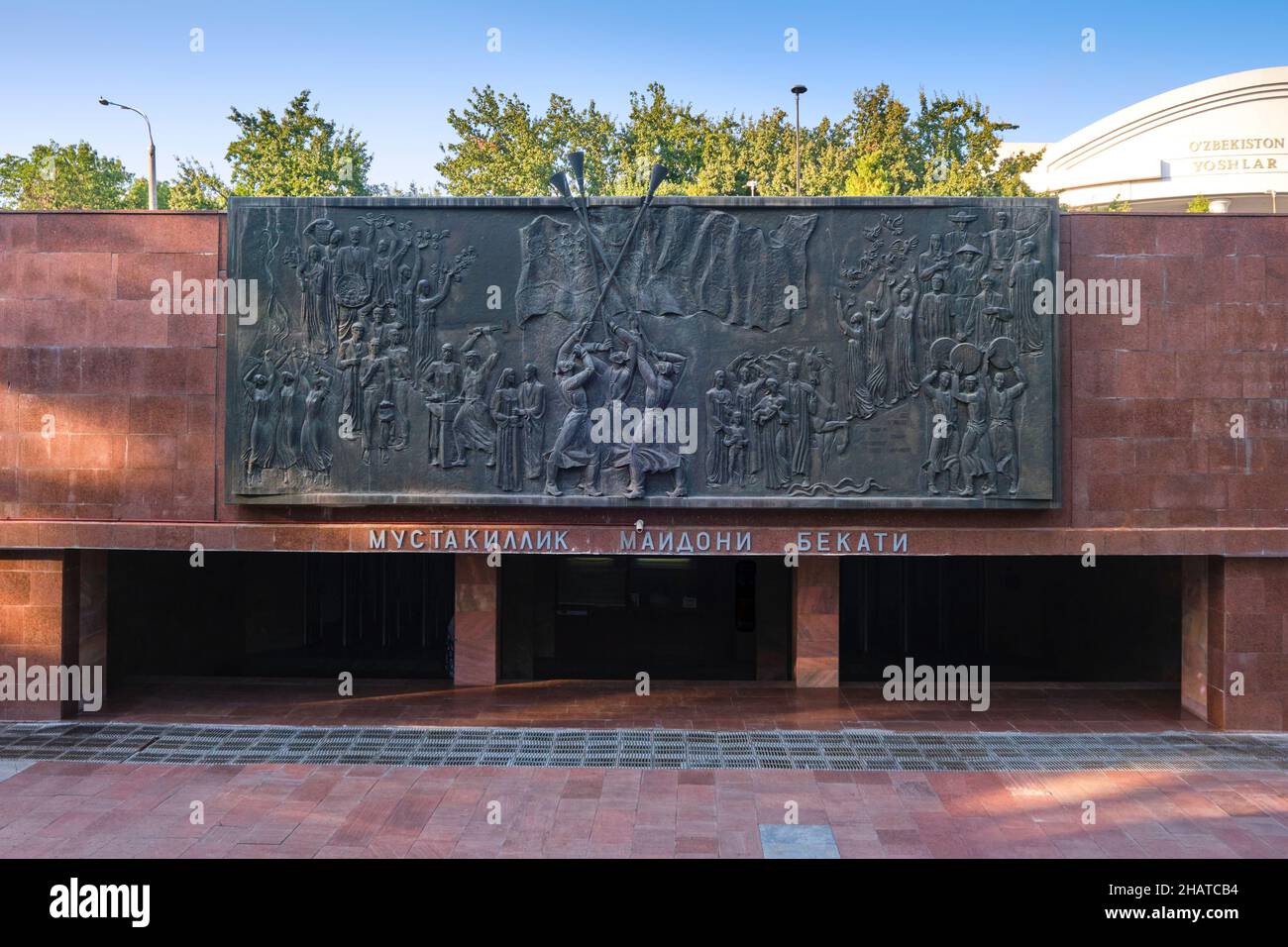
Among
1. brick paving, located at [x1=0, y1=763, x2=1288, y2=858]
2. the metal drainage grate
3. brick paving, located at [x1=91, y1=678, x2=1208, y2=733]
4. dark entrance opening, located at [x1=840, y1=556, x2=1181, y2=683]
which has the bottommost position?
brick paving, located at [x1=0, y1=763, x2=1288, y2=858]

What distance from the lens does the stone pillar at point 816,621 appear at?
15.4 metres

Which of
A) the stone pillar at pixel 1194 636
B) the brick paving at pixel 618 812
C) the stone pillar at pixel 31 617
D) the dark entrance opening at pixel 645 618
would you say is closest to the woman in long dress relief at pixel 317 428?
the stone pillar at pixel 31 617

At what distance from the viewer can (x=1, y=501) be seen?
14234 mm

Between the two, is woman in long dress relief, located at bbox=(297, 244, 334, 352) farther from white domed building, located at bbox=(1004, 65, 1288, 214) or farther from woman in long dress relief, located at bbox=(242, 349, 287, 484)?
white domed building, located at bbox=(1004, 65, 1288, 214)

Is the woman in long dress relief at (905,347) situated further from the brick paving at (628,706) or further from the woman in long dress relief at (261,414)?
the woman in long dress relief at (261,414)

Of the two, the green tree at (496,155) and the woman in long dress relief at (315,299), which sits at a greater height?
the green tree at (496,155)

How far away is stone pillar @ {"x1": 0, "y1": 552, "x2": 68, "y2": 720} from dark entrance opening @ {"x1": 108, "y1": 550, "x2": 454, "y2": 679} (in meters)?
2.12

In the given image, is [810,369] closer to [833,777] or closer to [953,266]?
[953,266]

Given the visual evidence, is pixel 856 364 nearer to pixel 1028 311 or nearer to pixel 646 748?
pixel 1028 311

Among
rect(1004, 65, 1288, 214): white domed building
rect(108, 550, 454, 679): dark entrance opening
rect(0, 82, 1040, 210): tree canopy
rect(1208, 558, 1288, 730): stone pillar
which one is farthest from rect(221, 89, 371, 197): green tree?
rect(1004, 65, 1288, 214): white domed building

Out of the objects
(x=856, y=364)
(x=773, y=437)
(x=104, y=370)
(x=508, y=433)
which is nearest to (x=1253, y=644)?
(x=856, y=364)

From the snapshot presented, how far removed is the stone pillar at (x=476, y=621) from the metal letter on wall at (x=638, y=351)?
1.98 m

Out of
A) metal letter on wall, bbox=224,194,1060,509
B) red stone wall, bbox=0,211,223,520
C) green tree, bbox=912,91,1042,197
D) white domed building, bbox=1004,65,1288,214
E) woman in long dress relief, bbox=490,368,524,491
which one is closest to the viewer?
metal letter on wall, bbox=224,194,1060,509

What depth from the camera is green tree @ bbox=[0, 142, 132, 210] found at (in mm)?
46500
